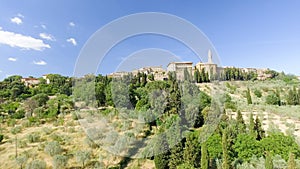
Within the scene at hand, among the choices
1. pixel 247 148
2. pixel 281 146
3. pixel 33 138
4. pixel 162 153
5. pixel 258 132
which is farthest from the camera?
pixel 33 138

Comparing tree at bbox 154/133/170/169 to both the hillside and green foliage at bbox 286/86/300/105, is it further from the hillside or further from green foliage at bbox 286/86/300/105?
green foliage at bbox 286/86/300/105

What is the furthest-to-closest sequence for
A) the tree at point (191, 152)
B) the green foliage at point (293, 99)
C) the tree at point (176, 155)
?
the green foliage at point (293, 99) → the tree at point (176, 155) → the tree at point (191, 152)

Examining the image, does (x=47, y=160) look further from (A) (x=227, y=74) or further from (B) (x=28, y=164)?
(A) (x=227, y=74)

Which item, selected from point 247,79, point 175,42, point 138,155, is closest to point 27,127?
point 138,155

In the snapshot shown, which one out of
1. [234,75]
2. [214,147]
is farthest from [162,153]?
[234,75]

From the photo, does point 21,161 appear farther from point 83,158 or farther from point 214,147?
point 214,147

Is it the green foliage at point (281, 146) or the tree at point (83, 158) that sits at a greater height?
the green foliage at point (281, 146)

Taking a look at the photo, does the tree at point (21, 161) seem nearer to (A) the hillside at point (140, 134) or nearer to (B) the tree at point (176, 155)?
(A) the hillside at point (140, 134)

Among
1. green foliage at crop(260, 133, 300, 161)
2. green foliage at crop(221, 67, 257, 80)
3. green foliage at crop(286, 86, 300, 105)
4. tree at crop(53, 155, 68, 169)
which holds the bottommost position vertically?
tree at crop(53, 155, 68, 169)

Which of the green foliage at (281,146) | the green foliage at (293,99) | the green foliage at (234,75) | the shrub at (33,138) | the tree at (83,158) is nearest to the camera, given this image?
the green foliage at (281,146)

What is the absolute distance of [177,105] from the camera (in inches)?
587

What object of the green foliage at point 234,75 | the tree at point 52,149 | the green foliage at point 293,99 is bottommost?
the tree at point 52,149

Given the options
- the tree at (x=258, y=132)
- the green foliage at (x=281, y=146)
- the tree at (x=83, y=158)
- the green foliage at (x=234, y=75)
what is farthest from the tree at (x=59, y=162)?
the green foliage at (x=234, y=75)

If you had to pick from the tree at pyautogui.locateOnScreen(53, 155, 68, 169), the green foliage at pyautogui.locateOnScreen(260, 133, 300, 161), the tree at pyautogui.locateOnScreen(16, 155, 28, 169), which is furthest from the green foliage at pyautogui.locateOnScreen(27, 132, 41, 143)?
the green foliage at pyautogui.locateOnScreen(260, 133, 300, 161)
